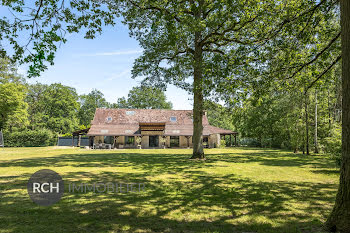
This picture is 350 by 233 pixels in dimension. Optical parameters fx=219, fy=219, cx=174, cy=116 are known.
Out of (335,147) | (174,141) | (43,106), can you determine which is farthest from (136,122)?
(335,147)

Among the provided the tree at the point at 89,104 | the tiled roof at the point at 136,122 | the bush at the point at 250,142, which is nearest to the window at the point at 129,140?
the tiled roof at the point at 136,122

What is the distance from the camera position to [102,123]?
1446 inches

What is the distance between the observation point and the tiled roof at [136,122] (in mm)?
34750

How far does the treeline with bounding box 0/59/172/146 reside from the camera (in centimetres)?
3740

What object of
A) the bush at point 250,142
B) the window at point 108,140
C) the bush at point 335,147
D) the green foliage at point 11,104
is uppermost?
the green foliage at point 11,104

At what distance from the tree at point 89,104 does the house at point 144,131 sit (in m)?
27.5

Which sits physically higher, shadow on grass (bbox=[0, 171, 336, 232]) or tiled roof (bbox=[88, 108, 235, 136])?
tiled roof (bbox=[88, 108, 235, 136])

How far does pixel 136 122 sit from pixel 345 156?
3505 centimetres

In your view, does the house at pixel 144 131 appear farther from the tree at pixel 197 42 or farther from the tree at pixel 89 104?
the tree at pixel 89 104

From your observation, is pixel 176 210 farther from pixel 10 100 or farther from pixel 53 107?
pixel 53 107

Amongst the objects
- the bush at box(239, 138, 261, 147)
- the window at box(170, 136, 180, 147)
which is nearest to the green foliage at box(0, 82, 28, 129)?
the window at box(170, 136, 180, 147)

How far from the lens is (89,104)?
64938 mm

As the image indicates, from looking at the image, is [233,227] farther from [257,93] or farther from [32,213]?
[257,93]

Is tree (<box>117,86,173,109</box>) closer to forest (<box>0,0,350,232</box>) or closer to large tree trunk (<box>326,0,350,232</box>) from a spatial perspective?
forest (<box>0,0,350,232</box>)
